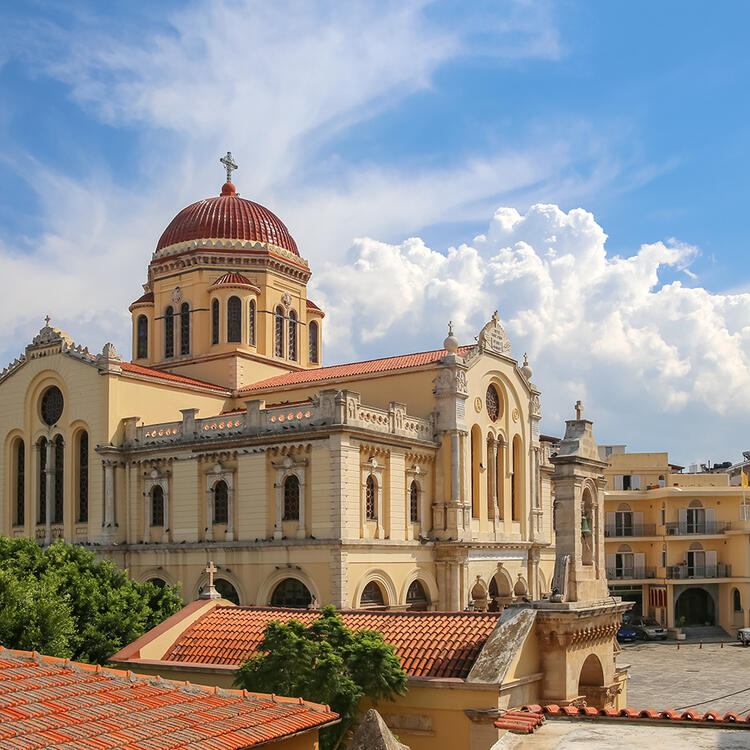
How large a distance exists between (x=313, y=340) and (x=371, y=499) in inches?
675

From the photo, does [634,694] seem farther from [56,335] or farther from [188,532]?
[56,335]

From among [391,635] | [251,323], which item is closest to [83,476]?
[251,323]

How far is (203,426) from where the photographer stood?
129 ft

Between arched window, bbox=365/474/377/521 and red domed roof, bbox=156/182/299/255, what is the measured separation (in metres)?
17.1

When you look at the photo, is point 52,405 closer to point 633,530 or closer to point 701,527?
Answer: point 633,530

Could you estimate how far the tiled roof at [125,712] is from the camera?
10.3 m

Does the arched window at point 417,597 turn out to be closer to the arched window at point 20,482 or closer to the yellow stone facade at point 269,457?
the yellow stone facade at point 269,457

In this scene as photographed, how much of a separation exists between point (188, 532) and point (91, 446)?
18.3 feet

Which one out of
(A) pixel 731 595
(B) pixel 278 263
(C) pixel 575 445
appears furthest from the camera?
(A) pixel 731 595

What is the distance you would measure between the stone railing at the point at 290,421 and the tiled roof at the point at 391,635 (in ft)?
44.6

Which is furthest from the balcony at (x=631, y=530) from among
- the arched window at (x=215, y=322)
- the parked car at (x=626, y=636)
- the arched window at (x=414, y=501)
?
the arched window at (x=215, y=322)

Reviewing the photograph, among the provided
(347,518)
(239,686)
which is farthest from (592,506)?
(347,518)

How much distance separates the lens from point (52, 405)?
43125 mm

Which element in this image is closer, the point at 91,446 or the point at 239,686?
the point at 239,686
